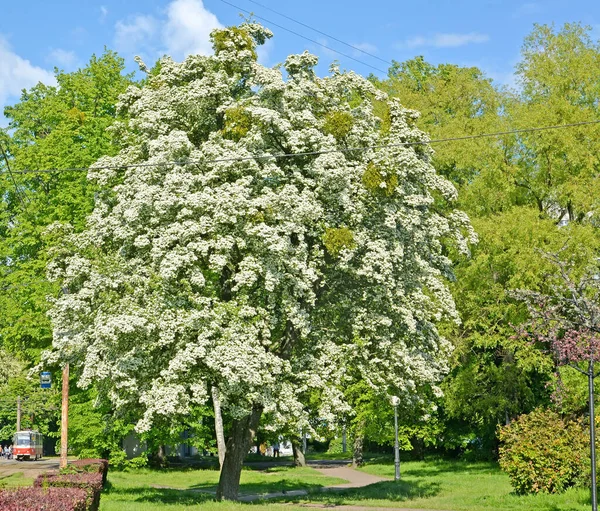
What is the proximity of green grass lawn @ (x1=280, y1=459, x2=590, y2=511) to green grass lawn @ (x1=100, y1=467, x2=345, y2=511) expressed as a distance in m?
4.01

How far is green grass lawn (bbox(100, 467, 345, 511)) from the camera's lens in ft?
75.5

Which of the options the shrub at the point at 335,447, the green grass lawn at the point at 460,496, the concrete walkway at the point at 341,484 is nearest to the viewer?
the green grass lawn at the point at 460,496

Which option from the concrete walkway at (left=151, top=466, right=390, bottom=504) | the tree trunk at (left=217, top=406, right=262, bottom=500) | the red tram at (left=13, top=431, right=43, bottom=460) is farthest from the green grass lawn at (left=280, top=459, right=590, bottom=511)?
the red tram at (left=13, top=431, right=43, bottom=460)

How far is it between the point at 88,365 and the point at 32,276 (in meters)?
19.5

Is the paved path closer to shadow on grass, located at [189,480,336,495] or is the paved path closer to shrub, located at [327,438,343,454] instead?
shadow on grass, located at [189,480,336,495]

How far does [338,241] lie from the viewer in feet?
75.7

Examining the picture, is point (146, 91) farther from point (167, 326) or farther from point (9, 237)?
point (9, 237)

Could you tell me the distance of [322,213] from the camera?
23516 millimetres

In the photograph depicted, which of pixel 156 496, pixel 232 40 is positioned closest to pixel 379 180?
pixel 232 40

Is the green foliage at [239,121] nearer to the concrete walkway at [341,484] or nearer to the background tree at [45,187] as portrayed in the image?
the concrete walkway at [341,484]

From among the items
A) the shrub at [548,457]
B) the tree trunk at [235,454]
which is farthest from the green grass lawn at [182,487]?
the shrub at [548,457]

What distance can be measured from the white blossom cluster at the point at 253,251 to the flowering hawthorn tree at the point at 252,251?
0.20ft

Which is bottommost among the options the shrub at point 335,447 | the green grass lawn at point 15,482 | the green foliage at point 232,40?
the shrub at point 335,447

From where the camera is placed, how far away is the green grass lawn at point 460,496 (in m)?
22.9
